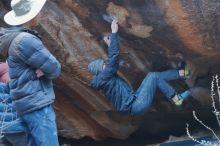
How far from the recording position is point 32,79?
4.50 meters

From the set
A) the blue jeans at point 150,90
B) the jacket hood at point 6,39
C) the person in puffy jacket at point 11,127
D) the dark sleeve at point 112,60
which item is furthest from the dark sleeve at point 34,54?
the blue jeans at point 150,90

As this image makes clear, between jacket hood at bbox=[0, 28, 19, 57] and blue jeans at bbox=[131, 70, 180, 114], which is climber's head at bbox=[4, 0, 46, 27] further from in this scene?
blue jeans at bbox=[131, 70, 180, 114]

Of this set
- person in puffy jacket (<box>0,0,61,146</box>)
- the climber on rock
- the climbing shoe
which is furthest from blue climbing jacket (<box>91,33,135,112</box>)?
person in puffy jacket (<box>0,0,61,146</box>)

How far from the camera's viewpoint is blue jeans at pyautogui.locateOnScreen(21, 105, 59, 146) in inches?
175

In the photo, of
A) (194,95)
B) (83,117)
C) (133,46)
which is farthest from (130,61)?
(83,117)

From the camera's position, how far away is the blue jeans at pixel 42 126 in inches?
175

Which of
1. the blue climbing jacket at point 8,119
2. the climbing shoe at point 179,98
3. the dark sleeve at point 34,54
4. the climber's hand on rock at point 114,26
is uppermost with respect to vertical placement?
the climber's hand on rock at point 114,26

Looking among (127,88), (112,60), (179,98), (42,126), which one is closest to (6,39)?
(42,126)

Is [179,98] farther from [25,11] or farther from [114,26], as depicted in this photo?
[25,11]

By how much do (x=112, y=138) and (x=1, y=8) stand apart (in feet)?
8.84

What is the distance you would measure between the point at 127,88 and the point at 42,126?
4.64ft

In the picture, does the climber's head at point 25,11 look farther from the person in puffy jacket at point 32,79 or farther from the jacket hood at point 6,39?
the jacket hood at point 6,39

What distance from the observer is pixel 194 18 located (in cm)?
497

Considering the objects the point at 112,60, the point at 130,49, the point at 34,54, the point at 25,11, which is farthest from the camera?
the point at 130,49
